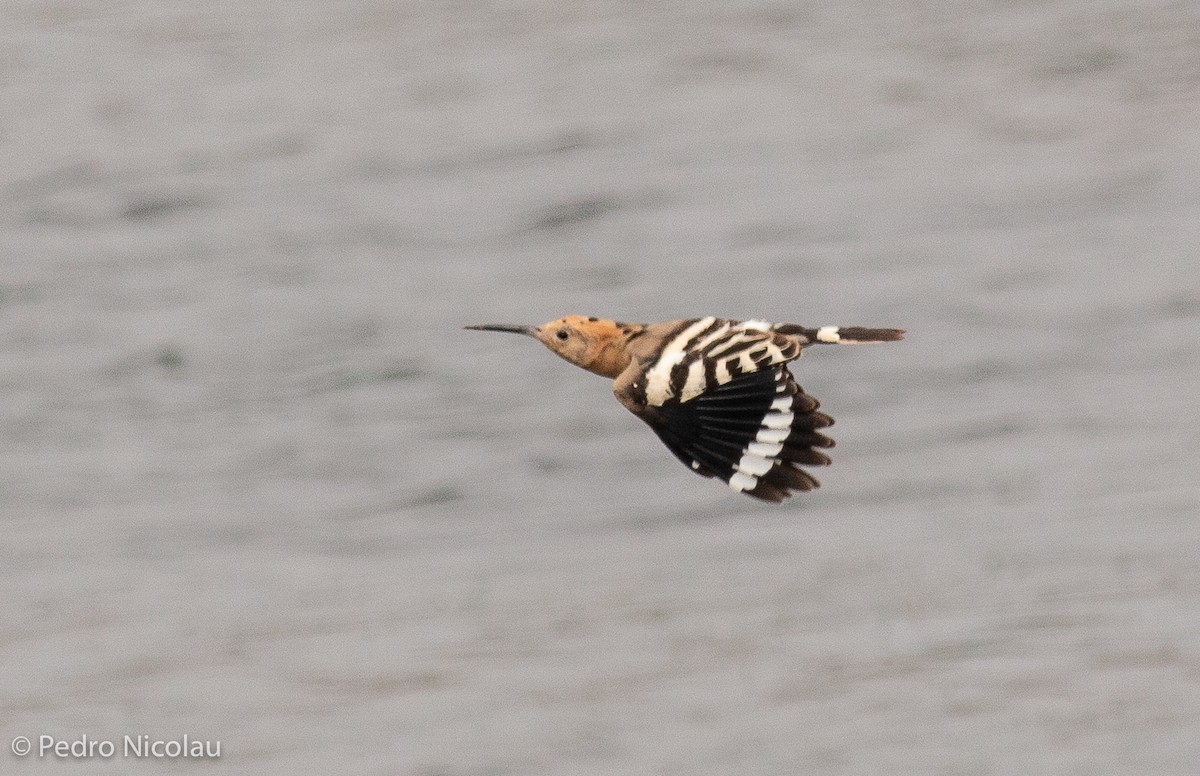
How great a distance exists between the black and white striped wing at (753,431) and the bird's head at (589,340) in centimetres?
54

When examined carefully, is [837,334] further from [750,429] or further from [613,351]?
[613,351]

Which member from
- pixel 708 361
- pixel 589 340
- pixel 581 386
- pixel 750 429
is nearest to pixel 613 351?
pixel 589 340

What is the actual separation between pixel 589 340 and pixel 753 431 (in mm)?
838

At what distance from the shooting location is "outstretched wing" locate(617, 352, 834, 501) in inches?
261

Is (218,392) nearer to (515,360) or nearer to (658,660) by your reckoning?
(515,360)

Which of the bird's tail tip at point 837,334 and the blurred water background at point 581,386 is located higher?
the bird's tail tip at point 837,334

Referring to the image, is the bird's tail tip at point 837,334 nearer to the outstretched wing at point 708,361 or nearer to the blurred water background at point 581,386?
the outstretched wing at point 708,361

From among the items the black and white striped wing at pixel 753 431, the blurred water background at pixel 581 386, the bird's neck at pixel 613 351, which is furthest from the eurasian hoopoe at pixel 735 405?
the blurred water background at pixel 581 386

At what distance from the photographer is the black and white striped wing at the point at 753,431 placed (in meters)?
6.62

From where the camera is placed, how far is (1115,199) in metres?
9.74

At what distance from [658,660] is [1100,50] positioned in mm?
4368

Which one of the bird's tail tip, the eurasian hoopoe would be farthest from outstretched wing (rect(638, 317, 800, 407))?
the bird's tail tip

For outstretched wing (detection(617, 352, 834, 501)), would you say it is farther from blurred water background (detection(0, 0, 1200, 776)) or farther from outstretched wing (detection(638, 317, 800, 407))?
blurred water background (detection(0, 0, 1200, 776))

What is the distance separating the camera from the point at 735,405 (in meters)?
6.71
